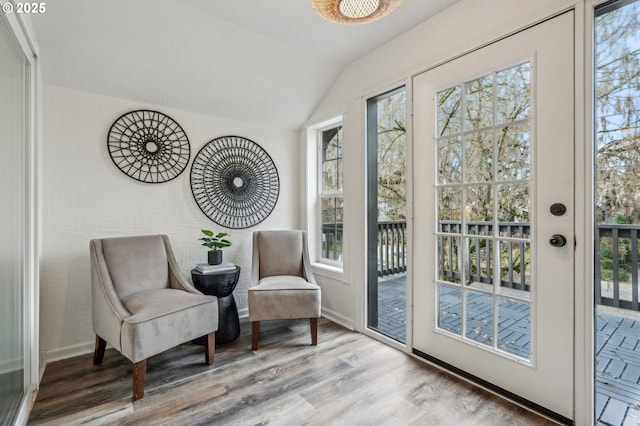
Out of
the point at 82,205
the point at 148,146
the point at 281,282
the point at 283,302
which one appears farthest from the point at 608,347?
the point at 82,205

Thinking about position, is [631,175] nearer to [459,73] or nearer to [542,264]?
[542,264]

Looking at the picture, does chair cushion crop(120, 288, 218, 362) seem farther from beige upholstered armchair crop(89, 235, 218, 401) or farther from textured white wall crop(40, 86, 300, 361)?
textured white wall crop(40, 86, 300, 361)

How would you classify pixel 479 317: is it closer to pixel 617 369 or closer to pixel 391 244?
pixel 617 369

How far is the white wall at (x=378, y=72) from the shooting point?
1.78 m

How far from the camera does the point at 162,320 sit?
6.09 ft

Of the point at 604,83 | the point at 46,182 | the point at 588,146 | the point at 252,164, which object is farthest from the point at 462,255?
the point at 46,182

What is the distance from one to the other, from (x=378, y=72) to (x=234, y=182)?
1686mm

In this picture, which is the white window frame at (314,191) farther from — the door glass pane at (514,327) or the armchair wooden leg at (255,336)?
the door glass pane at (514,327)

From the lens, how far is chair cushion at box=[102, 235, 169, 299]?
7.04 ft

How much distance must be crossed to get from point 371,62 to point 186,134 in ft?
5.80

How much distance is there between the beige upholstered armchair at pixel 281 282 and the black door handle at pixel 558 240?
1.56 m

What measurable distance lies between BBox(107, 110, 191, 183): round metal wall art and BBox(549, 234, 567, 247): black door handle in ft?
9.13

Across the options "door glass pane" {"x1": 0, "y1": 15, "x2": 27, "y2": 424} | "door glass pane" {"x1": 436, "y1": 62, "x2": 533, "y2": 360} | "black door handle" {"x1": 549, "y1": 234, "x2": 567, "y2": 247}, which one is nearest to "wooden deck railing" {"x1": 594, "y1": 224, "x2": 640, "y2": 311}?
"black door handle" {"x1": 549, "y1": 234, "x2": 567, "y2": 247}

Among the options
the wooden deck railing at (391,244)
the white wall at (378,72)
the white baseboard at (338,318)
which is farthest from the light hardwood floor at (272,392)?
the wooden deck railing at (391,244)
